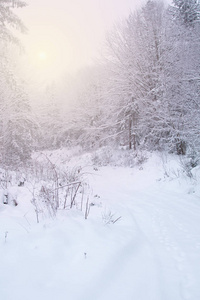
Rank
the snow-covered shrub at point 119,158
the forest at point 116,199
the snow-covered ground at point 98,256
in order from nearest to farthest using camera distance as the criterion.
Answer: the snow-covered ground at point 98,256, the forest at point 116,199, the snow-covered shrub at point 119,158

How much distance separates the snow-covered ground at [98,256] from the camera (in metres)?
1.59

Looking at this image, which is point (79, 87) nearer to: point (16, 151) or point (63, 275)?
point (16, 151)

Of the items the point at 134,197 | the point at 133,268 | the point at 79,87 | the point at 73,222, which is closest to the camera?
the point at 133,268

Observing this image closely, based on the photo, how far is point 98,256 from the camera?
2070 millimetres

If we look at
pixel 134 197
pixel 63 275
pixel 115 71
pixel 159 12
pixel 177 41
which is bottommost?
pixel 134 197

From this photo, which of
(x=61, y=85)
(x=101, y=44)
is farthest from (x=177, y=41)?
(x=61, y=85)

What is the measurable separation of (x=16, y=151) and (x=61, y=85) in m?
18.9

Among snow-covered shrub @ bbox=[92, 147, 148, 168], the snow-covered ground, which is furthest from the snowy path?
snow-covered shrub @ bbox=[92, 147, 148, 168]

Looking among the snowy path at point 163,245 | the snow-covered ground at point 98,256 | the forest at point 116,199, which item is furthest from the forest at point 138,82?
the snow-covered ground at point 98,256

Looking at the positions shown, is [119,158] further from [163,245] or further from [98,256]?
[98,256]

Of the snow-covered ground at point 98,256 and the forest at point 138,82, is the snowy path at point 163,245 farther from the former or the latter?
the forest at point 138,82

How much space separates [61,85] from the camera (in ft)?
94.9

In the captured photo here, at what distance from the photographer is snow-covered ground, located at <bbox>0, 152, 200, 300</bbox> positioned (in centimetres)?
159

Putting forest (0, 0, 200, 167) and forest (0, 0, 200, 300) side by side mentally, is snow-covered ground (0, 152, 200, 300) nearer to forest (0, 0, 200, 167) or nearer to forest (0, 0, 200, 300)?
forest (0, 0, 200, 300)
